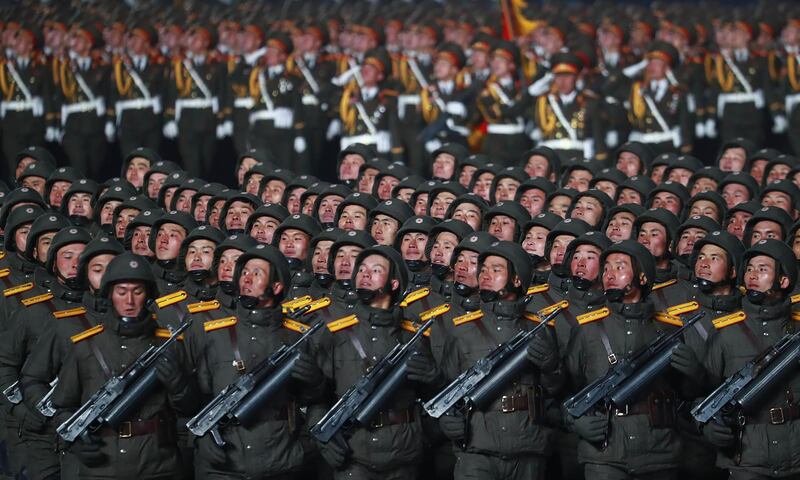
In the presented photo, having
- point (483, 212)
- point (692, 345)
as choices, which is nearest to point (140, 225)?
point (483, 212)

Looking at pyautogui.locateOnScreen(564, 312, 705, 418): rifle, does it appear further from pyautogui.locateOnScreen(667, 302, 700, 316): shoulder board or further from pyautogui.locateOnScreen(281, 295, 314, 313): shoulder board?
pyautogui.locateOnScreen(281, 295, 314, 313): shoulder board

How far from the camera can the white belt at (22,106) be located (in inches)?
1017

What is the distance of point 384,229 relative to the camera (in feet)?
52.4

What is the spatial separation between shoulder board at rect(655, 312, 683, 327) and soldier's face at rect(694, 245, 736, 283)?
539 mm

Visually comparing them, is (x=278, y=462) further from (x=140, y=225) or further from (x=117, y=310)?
(x=140, y=225)

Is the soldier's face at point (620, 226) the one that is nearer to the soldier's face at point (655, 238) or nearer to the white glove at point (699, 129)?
the soldier's face at point (655, 238)

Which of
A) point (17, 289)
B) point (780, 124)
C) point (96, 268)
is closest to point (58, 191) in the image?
point (17, 289)

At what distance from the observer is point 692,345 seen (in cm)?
1314

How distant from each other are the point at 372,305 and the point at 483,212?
366cm

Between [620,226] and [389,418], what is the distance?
4078 mm

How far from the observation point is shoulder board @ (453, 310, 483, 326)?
1288 cm

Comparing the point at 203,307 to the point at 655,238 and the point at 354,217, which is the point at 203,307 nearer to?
the point at 354,217

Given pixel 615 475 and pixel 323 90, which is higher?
pixel 323 90

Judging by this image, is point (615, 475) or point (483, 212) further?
point (483, 212)
